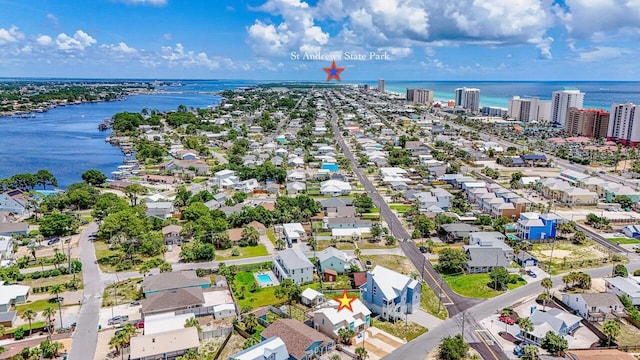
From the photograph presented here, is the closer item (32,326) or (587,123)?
(32,326)

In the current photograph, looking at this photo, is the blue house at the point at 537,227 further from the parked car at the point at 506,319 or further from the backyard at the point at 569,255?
the parked car at the point at 506,319

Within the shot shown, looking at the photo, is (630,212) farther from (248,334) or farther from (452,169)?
(248,334)

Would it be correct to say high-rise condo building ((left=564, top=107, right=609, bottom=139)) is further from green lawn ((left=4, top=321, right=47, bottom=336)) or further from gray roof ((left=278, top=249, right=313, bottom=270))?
green lawn ((left=4, top=321, right=47, bottom=336))

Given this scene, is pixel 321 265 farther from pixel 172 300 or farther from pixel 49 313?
pixel 49 313

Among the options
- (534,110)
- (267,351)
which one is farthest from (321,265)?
(534,110)

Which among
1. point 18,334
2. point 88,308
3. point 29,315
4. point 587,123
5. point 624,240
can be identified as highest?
point 587,123

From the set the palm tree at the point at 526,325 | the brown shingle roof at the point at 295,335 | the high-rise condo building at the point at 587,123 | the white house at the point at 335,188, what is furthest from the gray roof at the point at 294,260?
A: the high-rise condo building at the point at 587,123
